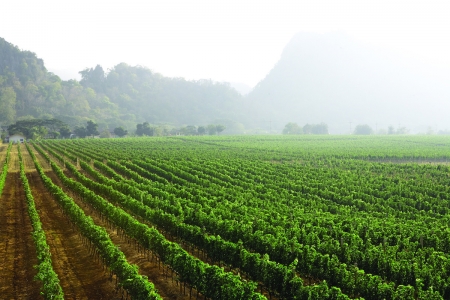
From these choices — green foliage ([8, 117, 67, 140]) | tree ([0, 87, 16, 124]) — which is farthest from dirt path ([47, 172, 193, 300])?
tree ([0, 87, 16, 124])

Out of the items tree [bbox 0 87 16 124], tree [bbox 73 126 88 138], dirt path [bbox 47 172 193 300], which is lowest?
dirt path [bbox 47 172 193 300]

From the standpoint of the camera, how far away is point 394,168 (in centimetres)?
4819

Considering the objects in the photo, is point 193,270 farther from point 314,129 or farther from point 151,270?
point 314,129

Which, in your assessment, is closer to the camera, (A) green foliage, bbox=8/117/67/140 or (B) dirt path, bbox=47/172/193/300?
(B) dirt path, bbox=47/172/193/300

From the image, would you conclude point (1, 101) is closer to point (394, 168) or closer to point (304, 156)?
point (304, 156)

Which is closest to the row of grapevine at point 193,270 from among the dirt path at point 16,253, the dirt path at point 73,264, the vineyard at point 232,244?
the vineyard at point 232,244

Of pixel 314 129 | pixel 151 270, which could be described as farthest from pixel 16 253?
pixel 314 129

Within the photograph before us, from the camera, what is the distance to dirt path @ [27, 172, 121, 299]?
50.3ft

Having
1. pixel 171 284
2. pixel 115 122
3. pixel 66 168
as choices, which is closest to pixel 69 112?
pixel 115 122

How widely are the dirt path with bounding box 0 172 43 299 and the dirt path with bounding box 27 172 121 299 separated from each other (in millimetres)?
1002

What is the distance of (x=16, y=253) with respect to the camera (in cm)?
1888

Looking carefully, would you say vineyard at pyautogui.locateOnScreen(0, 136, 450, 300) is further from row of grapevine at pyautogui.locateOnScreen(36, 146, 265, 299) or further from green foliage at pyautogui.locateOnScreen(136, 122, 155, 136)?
green foliage at pyautogui.locateOnScreen(136, 122, 155, 136)

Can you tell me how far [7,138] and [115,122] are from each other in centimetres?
7069

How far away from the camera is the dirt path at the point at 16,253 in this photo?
15.2 meters
